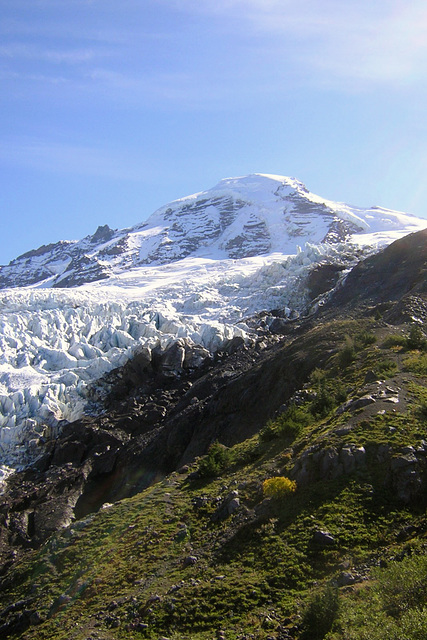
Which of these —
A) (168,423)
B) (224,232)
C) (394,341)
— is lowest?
(168,423)

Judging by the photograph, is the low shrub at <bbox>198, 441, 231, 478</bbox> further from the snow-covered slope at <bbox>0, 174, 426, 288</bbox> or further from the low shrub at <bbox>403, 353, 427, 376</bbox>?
the snow-covered slope at <bbox>0, 174, 426, 288</bbox>

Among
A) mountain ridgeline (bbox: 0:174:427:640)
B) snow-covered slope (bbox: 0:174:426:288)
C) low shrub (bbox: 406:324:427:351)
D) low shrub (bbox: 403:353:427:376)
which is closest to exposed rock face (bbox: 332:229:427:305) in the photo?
mountain ridgeline (bbox: 0:174:427:640)

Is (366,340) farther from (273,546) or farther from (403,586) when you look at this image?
(403,586)

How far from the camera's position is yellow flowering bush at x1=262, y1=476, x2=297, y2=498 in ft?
36.5

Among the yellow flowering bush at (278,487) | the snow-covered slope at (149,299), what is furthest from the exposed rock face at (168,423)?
the snow-covered slope at (149,299)

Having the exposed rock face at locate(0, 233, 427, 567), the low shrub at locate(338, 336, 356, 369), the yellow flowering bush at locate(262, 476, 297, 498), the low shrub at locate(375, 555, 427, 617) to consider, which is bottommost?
the exposed rock face at locate(0, 233, 427, 567)

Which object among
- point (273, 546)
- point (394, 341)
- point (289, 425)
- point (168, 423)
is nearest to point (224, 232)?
point (168, 423)

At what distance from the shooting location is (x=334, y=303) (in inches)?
1554

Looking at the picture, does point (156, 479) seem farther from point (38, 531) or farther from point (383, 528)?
point (383, 528)

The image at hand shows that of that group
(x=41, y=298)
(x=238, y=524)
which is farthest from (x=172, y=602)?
(x=41, y=298)

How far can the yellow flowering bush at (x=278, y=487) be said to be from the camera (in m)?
11.1

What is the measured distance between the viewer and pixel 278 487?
36.9 feet

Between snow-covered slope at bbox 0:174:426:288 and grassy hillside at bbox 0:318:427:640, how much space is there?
6196cm

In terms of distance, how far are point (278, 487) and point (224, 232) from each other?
9812 cm
